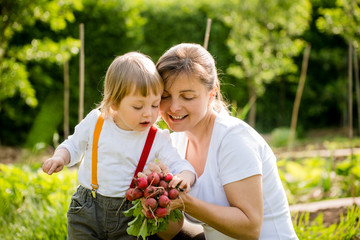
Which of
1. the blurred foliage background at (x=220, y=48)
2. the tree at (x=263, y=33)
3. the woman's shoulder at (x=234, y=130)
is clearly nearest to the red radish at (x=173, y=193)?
the woman's shoulder at (x=234, y=130)

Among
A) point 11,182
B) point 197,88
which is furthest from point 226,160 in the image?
point 11,182

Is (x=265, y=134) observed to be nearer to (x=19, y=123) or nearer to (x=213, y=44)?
(x=213, y=44)

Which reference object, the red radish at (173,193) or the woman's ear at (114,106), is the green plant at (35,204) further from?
the red radish at (173,193)

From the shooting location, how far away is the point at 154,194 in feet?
4.74

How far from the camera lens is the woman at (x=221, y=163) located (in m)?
1.73

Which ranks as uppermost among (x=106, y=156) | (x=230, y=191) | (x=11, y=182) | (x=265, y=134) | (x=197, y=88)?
(x=197, y=88)

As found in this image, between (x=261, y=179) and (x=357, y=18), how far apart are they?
11.1 feet

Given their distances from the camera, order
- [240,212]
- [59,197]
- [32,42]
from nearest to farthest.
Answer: [240,212] < [59,197] < [32,42]

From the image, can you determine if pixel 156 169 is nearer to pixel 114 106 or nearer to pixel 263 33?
pixel 114 106

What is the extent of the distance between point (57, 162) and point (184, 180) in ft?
2.00

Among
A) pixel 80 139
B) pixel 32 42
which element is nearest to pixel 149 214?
pixel 80 139

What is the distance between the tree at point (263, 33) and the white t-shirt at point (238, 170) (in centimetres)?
540

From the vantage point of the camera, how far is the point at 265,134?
889cm

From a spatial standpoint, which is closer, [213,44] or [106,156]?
[106,156]
